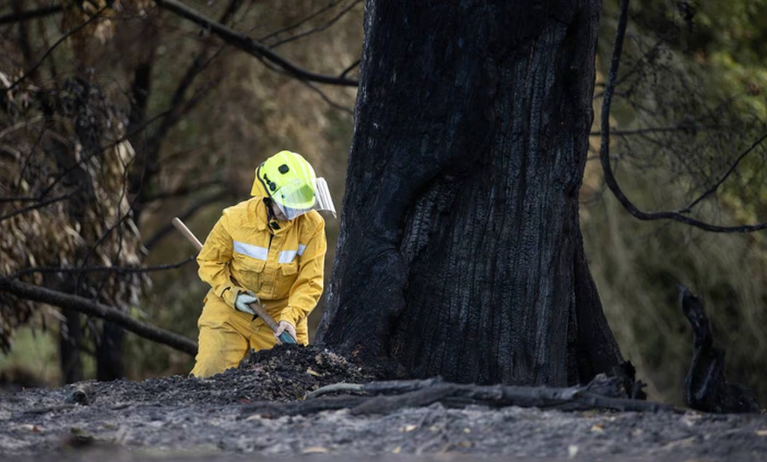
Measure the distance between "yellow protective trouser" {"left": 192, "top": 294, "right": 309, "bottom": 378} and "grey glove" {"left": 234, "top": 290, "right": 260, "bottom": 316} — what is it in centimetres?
18

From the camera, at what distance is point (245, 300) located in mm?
6270

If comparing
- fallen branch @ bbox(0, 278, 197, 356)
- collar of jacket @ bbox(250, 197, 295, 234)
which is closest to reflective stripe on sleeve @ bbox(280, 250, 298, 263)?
collar of jacket @ bbox(250, 197, 295, 234)

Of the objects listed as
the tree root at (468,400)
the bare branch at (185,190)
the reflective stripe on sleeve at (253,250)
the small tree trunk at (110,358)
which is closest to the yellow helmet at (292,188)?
the reflective stripe on sleeve at (253,250)

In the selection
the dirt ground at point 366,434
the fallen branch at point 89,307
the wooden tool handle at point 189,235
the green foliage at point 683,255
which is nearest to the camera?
the dirt ground at point 366,434

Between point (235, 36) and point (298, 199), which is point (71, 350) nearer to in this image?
point (235, 36)

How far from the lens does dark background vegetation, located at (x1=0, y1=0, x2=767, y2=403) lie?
927 centimetres

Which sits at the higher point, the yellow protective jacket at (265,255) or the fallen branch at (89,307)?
the yellow protective jacket at (265,255)

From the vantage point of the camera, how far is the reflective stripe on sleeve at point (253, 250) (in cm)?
631

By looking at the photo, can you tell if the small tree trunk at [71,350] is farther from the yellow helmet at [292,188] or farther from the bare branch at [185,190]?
the yellow helmet at [292,188]

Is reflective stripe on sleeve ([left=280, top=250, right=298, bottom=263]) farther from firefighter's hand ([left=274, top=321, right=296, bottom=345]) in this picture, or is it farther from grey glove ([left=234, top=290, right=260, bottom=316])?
firefighter's hand ([left=274, top=321, right=296, bottom=345])

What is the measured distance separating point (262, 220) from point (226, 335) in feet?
2.44

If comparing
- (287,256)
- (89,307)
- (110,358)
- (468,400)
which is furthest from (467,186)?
(110,358)

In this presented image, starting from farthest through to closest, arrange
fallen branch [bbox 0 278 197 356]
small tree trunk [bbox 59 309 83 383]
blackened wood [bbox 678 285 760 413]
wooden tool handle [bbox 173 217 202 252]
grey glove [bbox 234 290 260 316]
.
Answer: small tree trunk [bbox 59 309 83 383]
fallen branch [bbox 0 278 197 356]
wooden tool handle [bbox 173 217 202 252]
grey glove [bbox 234 290 260 316]
blackened wood [bbox 678 285 760 413]

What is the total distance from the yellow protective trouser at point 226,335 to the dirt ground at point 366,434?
1.70 metres
